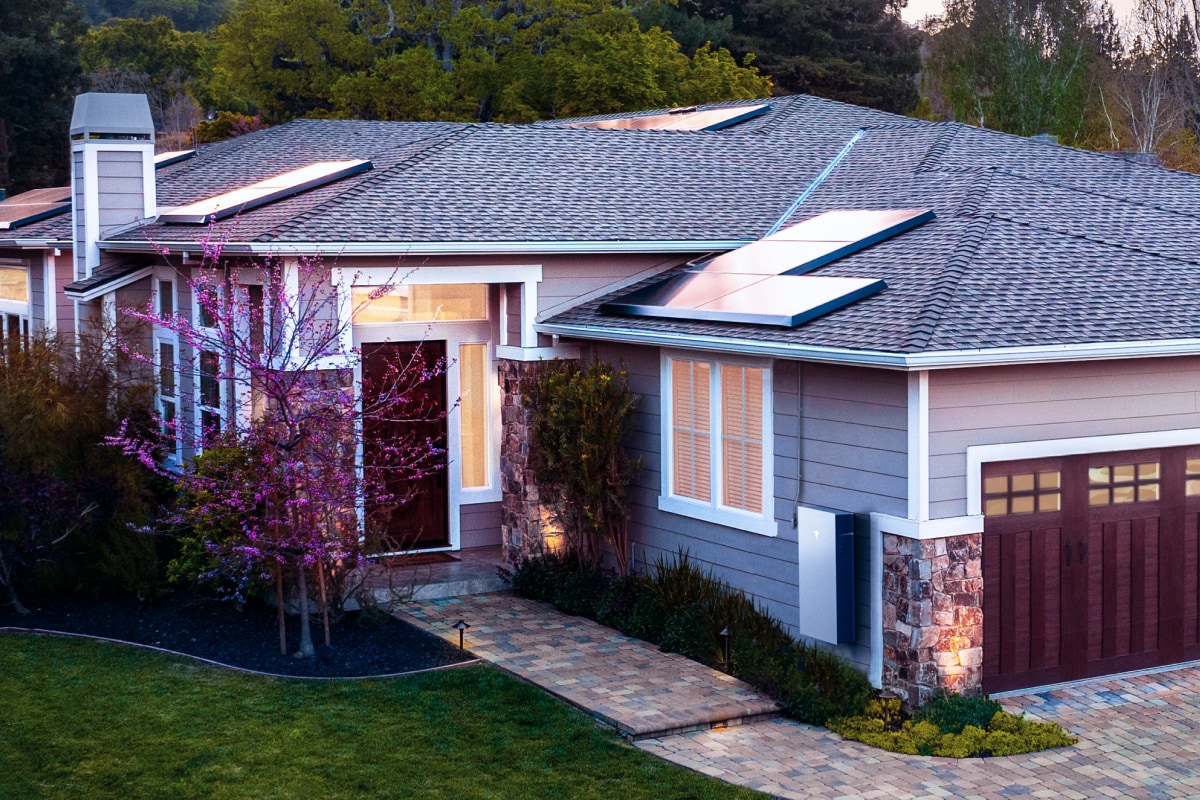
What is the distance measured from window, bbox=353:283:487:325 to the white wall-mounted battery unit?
4702mm

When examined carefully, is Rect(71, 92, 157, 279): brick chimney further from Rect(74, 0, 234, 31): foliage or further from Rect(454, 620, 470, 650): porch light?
Rect(74, 0, 234, 31): foliage

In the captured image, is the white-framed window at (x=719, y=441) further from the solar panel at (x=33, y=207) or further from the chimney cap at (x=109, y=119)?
the solar panel at (x=33, y=207)

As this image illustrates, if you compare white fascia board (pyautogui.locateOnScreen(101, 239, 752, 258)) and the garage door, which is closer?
the garage door

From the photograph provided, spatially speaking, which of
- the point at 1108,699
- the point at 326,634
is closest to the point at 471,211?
the point at 326,634

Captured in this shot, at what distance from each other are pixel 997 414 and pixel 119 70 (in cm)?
4826

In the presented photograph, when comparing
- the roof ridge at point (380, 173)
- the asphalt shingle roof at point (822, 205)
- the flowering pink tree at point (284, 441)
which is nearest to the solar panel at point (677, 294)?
the asphalt shingle roof at point (822, 205)

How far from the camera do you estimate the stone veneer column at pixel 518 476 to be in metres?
12.7

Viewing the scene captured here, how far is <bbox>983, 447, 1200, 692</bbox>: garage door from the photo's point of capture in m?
9.45

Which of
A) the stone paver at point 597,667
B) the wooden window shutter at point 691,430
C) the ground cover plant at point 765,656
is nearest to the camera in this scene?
the ground cover plant at point 765,656

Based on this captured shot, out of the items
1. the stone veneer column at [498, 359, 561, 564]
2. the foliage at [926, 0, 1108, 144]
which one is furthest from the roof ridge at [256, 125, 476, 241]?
the foliage at [926, 0, 1108, 144]

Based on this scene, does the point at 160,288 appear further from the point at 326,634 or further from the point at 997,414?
the point at 997,414

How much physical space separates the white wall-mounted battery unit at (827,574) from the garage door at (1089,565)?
96 centimetres

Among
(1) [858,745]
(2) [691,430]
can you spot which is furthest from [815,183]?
(1) [858,745]

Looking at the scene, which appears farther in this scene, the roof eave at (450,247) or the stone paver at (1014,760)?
the roof eave at (450,247)
